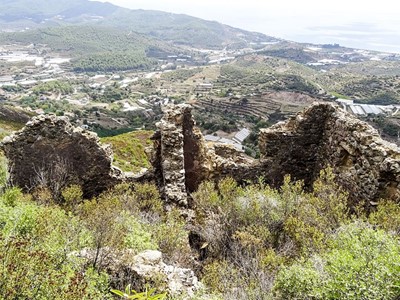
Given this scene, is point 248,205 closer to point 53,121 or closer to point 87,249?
point 87,249

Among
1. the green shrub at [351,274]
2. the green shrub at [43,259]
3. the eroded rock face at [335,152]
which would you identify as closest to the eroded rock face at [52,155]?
the green shrub at [43,259]

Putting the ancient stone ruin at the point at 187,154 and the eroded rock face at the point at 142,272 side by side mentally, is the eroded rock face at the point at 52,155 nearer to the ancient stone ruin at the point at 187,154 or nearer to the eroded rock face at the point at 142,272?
the ancient stone ruin at the point at 187,154

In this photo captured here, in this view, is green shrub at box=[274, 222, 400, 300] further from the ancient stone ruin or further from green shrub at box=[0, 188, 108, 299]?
the ancient stone ruin

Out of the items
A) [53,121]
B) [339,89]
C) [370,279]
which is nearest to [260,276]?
[370,279]

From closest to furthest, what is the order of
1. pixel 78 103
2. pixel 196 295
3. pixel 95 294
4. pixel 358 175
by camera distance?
pixel 95 294
pixel 196 295
pixel 358 175
pixel 78 103

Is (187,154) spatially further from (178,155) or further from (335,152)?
(335,152)

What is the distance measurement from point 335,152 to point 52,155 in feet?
46.6

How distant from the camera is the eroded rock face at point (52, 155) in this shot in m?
18.4

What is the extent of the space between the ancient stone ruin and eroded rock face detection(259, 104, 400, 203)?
0.04 meters

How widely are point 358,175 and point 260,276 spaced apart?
7336mm

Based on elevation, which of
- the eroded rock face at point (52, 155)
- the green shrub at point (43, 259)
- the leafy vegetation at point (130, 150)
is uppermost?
the green shrub at point (43, 259)

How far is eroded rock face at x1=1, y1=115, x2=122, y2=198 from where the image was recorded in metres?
18.4

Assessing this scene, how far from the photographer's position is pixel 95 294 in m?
8.61

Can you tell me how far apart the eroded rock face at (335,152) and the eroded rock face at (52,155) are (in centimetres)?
945
